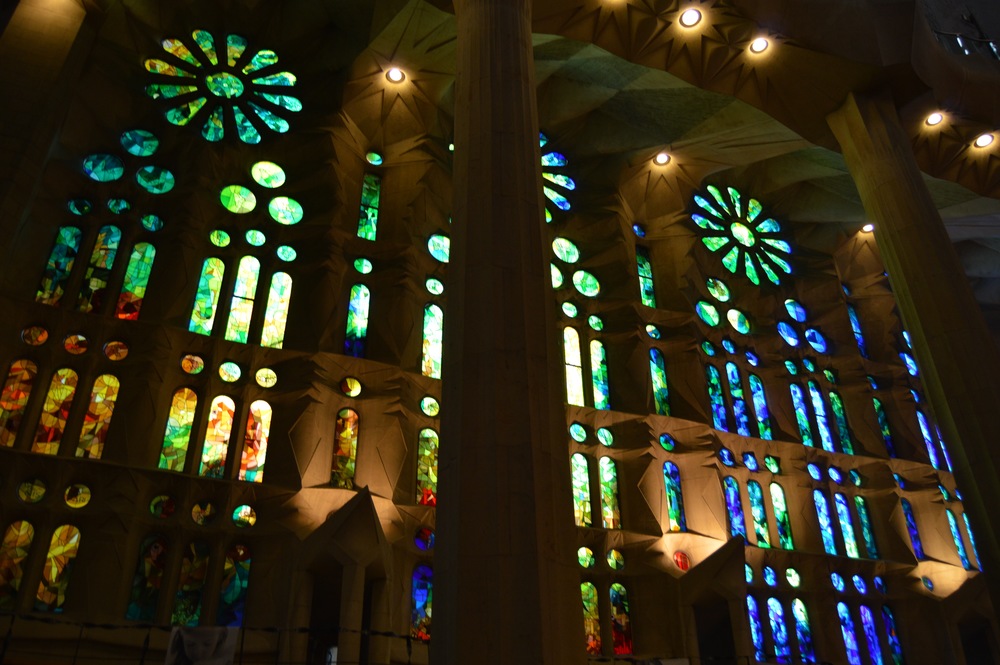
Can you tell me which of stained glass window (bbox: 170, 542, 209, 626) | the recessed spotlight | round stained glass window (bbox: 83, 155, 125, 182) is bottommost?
stained glass window (bbox: 170, 542, 209, 626)

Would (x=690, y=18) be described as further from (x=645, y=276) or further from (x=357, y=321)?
(x=357, y=321)

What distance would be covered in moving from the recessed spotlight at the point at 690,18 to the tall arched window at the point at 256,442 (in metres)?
11.2

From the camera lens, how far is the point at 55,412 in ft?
48.4

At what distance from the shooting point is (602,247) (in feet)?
72.7

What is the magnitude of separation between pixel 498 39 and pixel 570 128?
11815mm

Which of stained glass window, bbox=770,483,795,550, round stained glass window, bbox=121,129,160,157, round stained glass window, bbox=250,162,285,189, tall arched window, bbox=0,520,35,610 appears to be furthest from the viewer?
stained glass window, bbox=770,483,795,550

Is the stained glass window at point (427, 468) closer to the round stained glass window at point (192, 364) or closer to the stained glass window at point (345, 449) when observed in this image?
the stained glass window at point (345, 449)

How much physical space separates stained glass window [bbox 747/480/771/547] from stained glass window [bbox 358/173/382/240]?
1084 cm

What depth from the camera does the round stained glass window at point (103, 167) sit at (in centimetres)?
1734

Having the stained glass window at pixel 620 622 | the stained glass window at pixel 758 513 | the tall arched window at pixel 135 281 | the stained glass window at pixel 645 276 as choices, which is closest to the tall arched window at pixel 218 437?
the tall arched window at pixel 135 281

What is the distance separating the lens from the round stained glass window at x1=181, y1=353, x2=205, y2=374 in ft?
52.8

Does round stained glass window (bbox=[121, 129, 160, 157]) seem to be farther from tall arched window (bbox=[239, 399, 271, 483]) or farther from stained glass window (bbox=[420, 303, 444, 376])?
stained glass window (bbox=[420, 303, 444, 376])

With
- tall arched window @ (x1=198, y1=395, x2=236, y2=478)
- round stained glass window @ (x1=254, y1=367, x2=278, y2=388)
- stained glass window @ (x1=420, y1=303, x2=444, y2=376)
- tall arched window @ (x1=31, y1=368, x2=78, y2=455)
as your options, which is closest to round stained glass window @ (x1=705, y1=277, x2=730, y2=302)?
stained glass window @ (x1=420, y1=303, x2=444, y2=376)

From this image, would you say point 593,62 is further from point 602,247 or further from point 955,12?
point 955,12
